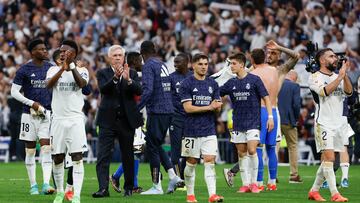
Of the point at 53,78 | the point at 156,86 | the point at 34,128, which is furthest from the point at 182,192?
the point at 53,78

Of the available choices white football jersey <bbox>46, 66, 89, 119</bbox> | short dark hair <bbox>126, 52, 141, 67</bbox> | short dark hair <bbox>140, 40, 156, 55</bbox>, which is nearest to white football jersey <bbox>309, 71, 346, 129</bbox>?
short dark hair <bbox>140, 40, 156, 55</bbox>

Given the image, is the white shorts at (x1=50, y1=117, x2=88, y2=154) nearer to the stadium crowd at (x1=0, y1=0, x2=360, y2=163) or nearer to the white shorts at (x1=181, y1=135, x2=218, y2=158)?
the white shorts at (x1=181, y1=135, x2=218, y2=158)

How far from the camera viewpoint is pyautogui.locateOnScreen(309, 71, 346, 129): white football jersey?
690 inches

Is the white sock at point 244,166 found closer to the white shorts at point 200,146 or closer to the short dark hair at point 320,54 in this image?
the white shorts at point 200,146

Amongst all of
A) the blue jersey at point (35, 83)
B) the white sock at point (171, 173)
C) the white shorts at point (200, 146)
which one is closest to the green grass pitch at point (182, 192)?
the white sock at point (171, 173)

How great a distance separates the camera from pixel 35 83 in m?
19.2

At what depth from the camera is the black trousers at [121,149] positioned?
59.6 feet

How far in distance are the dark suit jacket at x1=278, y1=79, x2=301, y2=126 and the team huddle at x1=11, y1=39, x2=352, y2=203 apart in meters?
1.57

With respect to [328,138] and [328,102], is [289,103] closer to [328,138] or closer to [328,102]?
[328,102]

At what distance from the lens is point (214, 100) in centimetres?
1723

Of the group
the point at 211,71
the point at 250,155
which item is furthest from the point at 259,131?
the point at 211,71

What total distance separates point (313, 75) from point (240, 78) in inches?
75.1

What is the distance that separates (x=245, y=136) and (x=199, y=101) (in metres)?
2.34

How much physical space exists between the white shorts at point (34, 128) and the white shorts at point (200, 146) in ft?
10.2
